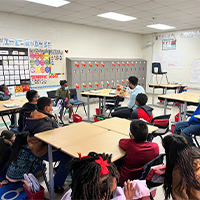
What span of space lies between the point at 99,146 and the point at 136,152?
0.37 m

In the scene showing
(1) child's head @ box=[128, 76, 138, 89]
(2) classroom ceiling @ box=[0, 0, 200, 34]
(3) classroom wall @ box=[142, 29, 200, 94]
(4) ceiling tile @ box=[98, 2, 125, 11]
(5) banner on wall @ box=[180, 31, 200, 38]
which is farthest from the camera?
(3) classroom wall @ box=[142, 29, 200, 94]

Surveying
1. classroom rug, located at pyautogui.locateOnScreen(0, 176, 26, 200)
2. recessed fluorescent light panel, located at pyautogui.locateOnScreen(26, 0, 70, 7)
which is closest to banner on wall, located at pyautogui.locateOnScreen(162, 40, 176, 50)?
recessed fluorescent light panel, located at pyautogui.locateOnScreen(26, 0, 70, 7)

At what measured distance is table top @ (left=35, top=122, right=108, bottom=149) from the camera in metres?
2.00

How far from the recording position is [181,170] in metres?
Result: 1.29

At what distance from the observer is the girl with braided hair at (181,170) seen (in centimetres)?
127

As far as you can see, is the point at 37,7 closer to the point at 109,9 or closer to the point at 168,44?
the point at 109,9

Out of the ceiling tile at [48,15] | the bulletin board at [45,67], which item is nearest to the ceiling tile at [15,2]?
the ceiling tile at [48,15]

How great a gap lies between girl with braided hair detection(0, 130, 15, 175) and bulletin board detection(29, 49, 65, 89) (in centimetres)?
381

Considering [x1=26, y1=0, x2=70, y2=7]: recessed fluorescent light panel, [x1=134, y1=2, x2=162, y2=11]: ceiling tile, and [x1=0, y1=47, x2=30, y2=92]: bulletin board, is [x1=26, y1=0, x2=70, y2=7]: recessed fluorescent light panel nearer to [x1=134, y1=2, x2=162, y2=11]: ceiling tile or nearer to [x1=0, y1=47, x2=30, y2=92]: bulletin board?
[x1=0, y1=47, x2=30, y2=92]: bulletin board

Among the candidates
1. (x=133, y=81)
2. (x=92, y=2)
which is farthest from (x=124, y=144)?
(x=92, y=2)

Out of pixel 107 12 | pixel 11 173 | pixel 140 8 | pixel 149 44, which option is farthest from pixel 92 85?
pixel 11 173

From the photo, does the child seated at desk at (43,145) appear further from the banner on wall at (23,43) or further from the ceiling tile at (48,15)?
the ceiling tile at (48,15)

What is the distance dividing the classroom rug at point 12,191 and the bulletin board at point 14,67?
3.76 metres

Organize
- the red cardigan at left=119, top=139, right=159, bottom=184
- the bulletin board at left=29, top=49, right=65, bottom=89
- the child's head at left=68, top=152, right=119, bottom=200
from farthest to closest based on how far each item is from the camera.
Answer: the bulletin board at left=29, top=49, right=65, bottom=89 → the red cardigan at left=119, top=139, right=159, bottom=184 → the child's head at left=68, top=152, right=119, bottom=200
